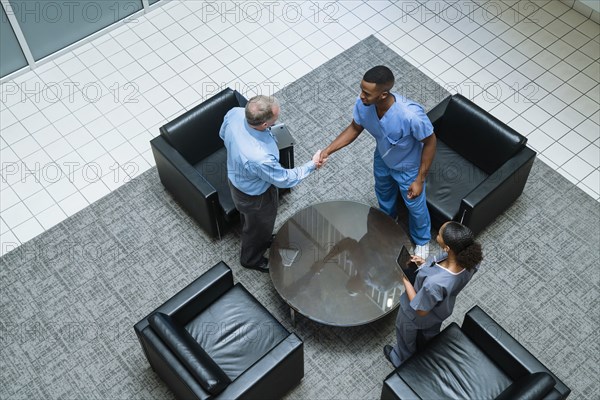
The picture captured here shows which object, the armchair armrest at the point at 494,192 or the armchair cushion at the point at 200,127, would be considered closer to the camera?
the armchair armrest at the point at 494,192

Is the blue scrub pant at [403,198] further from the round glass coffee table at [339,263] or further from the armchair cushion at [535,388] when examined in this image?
the armchair cushion at [535,388]

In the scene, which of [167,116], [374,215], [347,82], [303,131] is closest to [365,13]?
[347,82]

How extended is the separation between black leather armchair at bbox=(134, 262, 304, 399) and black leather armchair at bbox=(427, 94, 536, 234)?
1.74 metres

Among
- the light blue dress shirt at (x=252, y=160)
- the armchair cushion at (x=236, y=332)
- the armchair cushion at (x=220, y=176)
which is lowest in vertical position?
the armchair cushion at (x=236, y=332)

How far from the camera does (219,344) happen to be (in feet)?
15.9

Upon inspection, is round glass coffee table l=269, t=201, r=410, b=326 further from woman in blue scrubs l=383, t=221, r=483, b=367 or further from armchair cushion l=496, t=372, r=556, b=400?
armchair cushion l=496, t=372, r=556, b=400

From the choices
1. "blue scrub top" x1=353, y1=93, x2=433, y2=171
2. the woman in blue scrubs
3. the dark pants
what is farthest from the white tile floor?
the woman in blue scrubs

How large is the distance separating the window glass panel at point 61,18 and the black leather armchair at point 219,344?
3.52 m

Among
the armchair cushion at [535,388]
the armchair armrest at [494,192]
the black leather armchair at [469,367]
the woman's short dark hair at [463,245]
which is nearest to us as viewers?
the woman's short dark hair at [463,245]

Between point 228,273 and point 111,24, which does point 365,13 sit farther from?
point 228,273

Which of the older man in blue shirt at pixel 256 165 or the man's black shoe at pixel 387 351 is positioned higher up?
the older man in blue shirt at pixel 256 165

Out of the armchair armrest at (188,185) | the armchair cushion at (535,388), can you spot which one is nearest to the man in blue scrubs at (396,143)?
the armchair armrest at (188,185)

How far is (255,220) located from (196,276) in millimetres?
770

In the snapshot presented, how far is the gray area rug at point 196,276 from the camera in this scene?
5.07m
